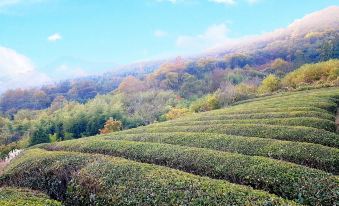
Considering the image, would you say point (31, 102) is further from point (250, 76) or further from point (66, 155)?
point (66, 155)

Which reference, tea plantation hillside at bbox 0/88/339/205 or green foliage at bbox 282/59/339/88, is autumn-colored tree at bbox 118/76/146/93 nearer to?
green foliage at bbox 282/59/339/88

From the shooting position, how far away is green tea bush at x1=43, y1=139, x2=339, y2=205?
48.7 ft

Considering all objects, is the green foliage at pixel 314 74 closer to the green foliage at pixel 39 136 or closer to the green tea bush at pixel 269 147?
the green tea bush at pixel 269 147

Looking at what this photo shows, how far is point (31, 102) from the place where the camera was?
13425 centimetres

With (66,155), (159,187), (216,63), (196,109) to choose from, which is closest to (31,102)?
(216,63)

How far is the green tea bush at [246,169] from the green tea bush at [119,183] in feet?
5.57

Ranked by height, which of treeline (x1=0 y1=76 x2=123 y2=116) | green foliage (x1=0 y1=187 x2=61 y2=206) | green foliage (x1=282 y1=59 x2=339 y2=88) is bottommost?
treeline (x1=0 y1=76 x2=123 y2=116)

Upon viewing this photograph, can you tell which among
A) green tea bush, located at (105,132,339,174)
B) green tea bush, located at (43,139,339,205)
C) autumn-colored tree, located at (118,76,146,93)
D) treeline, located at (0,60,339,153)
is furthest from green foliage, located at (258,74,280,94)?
autumn-colored tree, located at (118,76,146,93)

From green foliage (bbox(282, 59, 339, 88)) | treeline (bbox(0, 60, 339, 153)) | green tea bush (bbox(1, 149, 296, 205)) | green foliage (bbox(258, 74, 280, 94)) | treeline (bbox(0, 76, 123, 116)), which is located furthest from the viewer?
treeline (bbox(0, 76, 123, 116))

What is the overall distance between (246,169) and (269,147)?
429 centimetres

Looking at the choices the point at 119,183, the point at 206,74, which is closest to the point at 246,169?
the point at 119,183

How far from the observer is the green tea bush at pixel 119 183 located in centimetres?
1445

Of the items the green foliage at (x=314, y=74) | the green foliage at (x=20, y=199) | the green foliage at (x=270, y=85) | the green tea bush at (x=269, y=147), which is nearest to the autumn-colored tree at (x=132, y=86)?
the green foliage at (x=270, y=85)

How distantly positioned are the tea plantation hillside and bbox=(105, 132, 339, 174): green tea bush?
0.16ft
